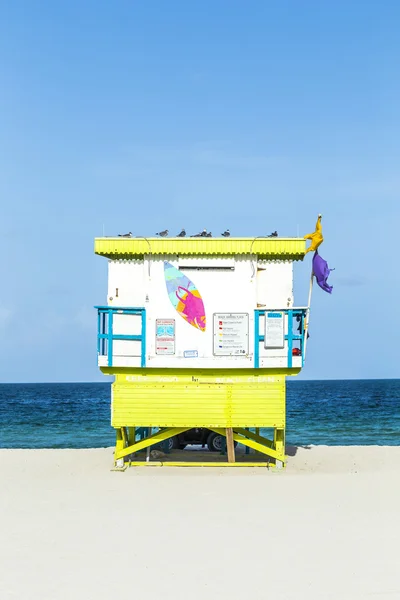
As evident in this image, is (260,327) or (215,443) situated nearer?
(260,327)

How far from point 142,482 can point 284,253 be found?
6690 mm

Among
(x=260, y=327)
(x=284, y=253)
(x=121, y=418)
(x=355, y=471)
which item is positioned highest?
(x=284, y=253)

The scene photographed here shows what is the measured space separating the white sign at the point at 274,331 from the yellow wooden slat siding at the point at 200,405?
3.35 ft

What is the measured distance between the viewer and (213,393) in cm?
2019

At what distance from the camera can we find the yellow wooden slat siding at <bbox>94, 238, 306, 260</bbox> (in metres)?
20.4

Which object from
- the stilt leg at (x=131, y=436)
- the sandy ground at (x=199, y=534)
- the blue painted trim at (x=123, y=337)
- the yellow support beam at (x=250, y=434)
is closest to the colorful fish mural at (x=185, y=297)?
the blue painted trim at (x=123, y=337)

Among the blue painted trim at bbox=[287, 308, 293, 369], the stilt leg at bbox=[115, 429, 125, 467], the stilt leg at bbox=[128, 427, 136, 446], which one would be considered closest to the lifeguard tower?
the blue painted trim at bbox=[287, 308, 293, 369]

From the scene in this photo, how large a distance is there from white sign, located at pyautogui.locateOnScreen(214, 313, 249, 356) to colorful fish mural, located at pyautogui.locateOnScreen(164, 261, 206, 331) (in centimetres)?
41

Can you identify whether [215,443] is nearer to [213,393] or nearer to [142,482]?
[213,393]

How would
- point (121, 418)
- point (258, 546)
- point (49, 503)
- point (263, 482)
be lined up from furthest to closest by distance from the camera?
point (121, 418) < point (263, 482) < point (49, 503) < point (258, 546)

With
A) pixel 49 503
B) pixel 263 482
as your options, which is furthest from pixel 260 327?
pixel 49 503

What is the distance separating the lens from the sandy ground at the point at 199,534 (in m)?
10.1

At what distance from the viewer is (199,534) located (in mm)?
12969

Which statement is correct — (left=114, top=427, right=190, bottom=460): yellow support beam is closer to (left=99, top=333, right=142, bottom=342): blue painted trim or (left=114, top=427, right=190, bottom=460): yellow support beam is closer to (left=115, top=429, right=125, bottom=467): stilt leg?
(left=115, top=429, right=125, bottom=467): stilt leg
